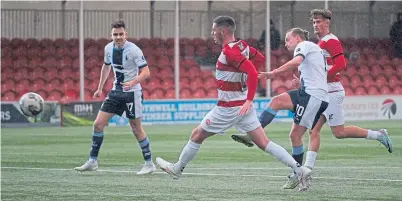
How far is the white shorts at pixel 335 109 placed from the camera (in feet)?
42.7

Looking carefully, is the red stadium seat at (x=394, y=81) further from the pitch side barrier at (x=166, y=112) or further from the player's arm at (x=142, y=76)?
the player's arm at (x=142, y=76)

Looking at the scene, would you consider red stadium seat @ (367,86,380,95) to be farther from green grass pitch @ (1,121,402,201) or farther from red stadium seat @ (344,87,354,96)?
green grass pitch @ (1,121,402,201)

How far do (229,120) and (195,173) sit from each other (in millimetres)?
2770

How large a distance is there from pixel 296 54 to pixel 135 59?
3347 mm

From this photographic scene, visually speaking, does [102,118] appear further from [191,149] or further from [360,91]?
[360,91]

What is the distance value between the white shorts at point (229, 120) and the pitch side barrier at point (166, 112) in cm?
1769

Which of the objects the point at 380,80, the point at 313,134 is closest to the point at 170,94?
the point at 380,80

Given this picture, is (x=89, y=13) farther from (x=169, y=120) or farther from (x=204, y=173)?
(x=204, y=173)

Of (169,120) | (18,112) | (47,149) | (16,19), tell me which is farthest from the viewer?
(16,19)

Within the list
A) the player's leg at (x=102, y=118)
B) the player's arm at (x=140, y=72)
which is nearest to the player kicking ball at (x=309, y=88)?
the player's arm at (x=140, y=72)

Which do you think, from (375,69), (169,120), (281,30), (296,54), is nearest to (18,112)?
(169,120)

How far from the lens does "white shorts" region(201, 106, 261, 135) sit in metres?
11.4

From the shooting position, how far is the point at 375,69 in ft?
120

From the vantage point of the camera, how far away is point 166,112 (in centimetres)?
3053
